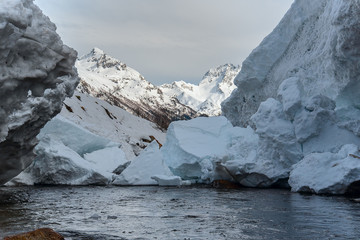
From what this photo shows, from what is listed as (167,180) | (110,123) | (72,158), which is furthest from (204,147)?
(110,123)

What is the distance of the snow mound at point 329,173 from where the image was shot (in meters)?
12.8

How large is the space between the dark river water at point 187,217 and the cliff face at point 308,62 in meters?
4.54

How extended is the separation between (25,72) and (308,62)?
1310 cm

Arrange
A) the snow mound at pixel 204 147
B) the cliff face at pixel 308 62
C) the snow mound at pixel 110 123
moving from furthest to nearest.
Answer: the snow mound at pixel 110 123
the snow mound at pixel 204 147
the cliff face at pixel 308 62

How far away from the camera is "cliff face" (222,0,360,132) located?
1391 cm

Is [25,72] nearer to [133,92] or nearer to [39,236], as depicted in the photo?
[39,236]

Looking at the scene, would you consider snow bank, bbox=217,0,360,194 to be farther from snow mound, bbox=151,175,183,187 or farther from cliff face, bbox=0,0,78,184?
cliff face, bbox=0,0,78,184

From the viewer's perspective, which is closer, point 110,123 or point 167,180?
point 167,180

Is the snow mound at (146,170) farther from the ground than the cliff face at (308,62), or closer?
closer

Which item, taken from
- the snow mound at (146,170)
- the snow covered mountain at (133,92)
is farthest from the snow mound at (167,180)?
the snow covered mountain at (133,92)

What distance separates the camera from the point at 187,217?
9.29m

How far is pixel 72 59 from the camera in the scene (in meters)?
10.0

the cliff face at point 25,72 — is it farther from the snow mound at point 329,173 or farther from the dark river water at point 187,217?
the snow mound at point 329,173

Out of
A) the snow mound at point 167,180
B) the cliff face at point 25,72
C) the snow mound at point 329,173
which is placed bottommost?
the snow mound at point 167,180
